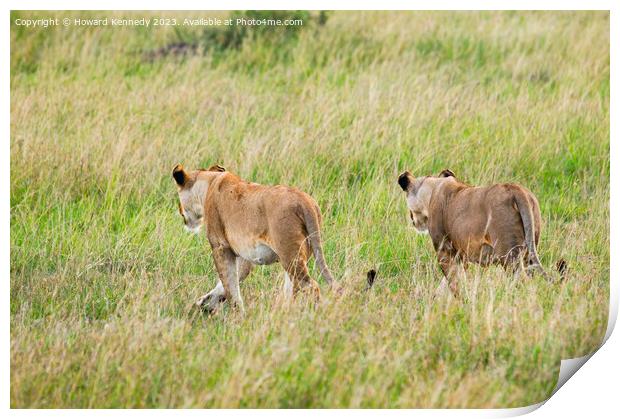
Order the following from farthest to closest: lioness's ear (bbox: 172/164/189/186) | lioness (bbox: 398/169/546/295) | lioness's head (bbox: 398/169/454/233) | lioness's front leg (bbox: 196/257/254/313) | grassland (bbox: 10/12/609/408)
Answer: lioness's head (bbox: 398/169/454/233) → lioness's ear (bbox: 172/164/189/186) → lioness's front leg (bbox: 196/257/254/313) → lioness (bbox: 398/169/546/295) → grassland (bbox: 10/12/609/408)

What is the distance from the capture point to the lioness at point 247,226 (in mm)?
5613

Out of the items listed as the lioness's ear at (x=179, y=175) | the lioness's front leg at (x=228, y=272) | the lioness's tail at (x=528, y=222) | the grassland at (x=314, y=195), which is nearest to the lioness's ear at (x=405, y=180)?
the grassland at (x=314, y=195)

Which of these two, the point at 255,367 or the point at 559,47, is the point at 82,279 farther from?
the point at 559,47

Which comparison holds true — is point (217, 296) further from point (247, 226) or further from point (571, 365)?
point (571, 365)

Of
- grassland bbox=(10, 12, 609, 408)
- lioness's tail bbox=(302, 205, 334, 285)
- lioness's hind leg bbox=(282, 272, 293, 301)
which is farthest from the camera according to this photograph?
lioness's hind leg bbox=(282, 272, 293, 301)

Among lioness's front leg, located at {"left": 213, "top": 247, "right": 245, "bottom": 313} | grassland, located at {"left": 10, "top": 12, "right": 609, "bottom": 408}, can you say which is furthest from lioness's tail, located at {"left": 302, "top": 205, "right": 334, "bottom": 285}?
lioness's front leg, located at {"left": 213, "top": 247, "right": 245, "bottom": 313}

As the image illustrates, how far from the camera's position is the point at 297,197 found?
5.65 metres

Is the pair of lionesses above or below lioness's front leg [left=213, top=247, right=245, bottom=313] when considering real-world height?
above

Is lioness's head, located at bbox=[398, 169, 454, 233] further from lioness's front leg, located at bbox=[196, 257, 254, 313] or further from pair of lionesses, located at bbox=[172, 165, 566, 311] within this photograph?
lioness's front leg, located at bbox=[196, 257, 254, 313]

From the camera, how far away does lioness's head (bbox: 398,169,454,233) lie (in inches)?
255

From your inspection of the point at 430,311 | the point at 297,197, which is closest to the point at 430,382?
the point at 430,311

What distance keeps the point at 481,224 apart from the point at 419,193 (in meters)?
0.66

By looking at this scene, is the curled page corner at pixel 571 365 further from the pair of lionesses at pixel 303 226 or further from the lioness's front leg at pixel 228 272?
the lioness's front leg at pixel 228 272

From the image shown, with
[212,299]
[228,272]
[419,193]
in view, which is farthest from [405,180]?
[212,299]
